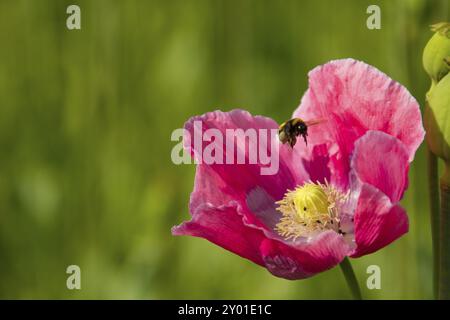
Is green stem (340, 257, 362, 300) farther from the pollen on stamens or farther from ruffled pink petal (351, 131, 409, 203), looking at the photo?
the pollen on stamens

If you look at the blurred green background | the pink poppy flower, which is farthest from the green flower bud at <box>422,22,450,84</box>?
the blurred green background

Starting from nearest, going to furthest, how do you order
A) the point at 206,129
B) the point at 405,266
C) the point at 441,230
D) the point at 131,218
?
the point at 441,230
the point at 206,129
the point at 405,266
the point at 131,218

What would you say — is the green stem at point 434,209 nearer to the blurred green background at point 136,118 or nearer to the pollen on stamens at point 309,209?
the pollen on stamens at point 309,209

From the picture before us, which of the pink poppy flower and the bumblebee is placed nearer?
the pink poppy flower

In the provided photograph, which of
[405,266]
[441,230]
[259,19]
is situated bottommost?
[405,266]
